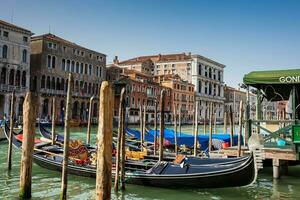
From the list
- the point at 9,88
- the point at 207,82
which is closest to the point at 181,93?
the point at 207,82

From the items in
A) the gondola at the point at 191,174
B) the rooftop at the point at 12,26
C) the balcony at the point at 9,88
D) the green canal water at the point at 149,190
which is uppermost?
the rooftop at the point at 12,26

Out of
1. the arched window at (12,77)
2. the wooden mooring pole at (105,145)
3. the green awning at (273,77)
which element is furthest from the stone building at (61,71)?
the wooden mooring pole at (105,145)

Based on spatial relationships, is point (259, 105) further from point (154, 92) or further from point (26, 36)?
point (154, 92)

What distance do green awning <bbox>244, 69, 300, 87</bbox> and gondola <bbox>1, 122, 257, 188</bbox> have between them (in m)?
1.67

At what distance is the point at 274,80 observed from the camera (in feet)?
22.1

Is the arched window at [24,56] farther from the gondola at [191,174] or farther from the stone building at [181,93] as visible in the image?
the gondola at [191,174]

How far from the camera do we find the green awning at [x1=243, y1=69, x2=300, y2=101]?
257 inches

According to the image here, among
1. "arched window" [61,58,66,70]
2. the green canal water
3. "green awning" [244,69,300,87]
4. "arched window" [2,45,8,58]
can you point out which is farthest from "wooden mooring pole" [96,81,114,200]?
"arched window" [61,58,66,70]

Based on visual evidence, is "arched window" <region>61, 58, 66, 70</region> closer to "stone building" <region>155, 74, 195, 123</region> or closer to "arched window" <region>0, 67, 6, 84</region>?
"arched window" <region>0, 67, 6, 84</region>

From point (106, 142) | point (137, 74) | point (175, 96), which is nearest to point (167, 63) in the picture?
point (175, 96)

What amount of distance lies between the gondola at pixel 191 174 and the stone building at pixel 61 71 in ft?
65.4

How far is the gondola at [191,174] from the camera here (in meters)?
5.92

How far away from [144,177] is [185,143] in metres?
5.64

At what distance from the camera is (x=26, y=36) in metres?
24.9
